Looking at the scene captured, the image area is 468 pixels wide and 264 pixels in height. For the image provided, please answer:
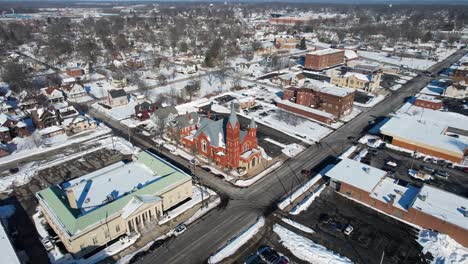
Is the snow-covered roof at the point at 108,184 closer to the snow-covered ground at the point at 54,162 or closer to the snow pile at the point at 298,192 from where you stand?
the snow-covered ground at the point at 54,162

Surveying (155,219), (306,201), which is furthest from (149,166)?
(306,201)

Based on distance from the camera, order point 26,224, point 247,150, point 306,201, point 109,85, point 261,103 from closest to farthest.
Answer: point 26,224, point 306,201, point 247,150, point 261,103, point 109,85

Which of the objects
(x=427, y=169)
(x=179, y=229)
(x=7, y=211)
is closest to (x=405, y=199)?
(x=427, y=169)

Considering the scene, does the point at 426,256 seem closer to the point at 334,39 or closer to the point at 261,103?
the point at 261,103

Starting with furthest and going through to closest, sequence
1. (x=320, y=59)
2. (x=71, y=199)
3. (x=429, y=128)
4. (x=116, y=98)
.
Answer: (x=320, y=59)
(x=116, y=98)
(x=429, y=128)
(x=71, y=199)

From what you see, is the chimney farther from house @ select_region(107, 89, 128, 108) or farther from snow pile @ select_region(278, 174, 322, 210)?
house @ select_region(107, 89, 128, 108)

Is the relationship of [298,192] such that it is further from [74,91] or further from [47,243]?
[74,91]

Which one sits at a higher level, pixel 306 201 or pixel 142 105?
pixel 142 105
